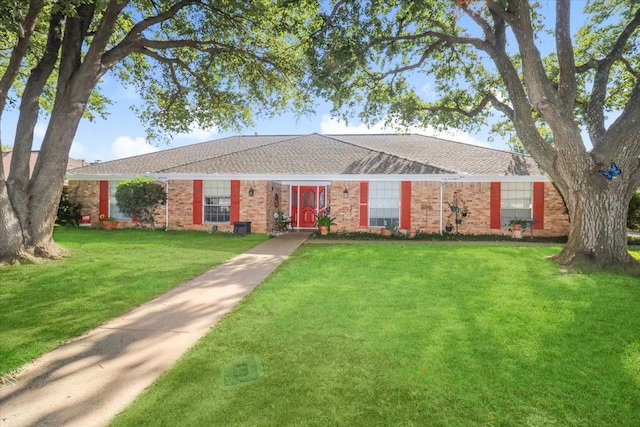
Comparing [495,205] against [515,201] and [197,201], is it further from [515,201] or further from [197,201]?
[197,201]

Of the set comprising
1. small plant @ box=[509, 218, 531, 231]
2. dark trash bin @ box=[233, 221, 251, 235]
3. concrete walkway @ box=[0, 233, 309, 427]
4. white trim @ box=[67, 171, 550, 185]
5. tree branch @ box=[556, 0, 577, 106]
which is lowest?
concrete walkway @ box=[0, 233, 309, 427]

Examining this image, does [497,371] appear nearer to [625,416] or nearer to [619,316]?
[625,416]

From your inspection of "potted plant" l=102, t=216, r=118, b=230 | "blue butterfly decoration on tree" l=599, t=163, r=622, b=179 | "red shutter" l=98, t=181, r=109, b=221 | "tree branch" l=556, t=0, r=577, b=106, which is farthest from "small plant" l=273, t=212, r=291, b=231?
"blue butterfly decoration on tree" l=599, t=163, r=622, b=179

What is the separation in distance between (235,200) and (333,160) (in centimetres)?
482

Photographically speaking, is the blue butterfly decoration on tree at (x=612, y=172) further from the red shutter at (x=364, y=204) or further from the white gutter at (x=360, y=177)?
the red shutter at (x=364, y=204)

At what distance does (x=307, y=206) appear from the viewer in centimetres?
1723

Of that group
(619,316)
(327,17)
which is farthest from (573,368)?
(327,17)

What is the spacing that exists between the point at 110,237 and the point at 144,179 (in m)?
3.43

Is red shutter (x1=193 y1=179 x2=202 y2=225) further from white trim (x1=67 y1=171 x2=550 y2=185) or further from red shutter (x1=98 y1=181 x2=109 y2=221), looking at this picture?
red shutter (x1=98 y1=181 x2=109 y2=221)

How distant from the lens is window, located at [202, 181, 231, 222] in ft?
51.5

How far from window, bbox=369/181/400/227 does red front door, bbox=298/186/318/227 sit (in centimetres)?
328

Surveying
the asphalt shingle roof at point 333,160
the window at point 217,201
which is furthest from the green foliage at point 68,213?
the window at point 217,201

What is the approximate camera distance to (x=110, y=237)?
13.1 metres

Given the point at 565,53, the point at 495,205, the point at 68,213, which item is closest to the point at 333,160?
the point at 495,205
